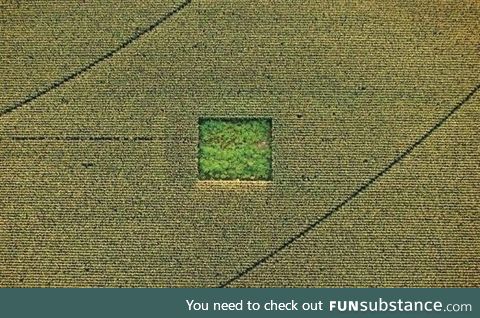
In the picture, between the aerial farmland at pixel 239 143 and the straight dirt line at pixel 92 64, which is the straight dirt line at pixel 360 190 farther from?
the straight dirt line at pixel 92 64

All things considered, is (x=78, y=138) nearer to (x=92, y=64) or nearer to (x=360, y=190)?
(x=92, y=64)

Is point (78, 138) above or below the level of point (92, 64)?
below

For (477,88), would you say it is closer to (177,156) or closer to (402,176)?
(402,176)

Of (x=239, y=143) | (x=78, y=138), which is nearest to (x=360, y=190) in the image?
(x=239, y=143)

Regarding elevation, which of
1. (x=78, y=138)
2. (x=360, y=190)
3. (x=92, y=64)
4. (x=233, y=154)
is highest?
(x=92, y=64)

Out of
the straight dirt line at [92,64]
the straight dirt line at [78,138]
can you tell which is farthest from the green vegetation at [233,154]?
the straight dirt line at [92,64]

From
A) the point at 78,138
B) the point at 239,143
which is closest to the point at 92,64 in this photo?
the point at 78,138
